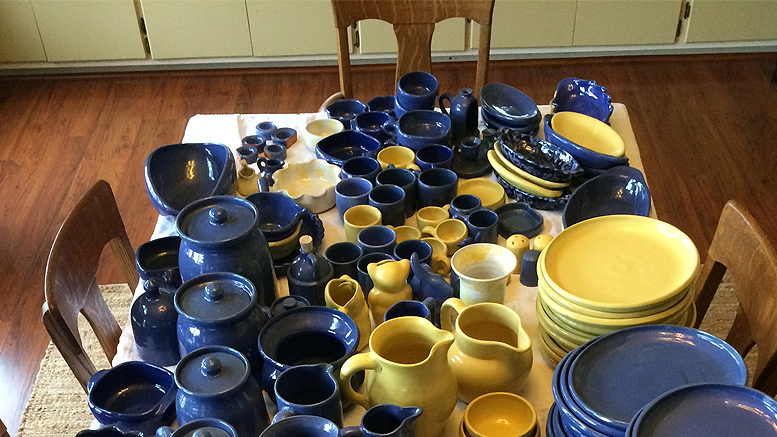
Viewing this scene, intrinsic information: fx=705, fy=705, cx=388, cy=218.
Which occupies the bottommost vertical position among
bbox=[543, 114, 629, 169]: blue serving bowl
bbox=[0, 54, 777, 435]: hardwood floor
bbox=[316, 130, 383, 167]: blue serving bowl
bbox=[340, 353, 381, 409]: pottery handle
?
bbox=[0, 54, 777, 435]: hardwood floor

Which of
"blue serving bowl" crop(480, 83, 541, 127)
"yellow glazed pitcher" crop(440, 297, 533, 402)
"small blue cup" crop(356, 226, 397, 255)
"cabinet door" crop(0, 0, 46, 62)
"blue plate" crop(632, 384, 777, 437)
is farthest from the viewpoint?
"cabinet door" crop(0, 0, 46, 62)

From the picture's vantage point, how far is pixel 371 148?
59.1 inches

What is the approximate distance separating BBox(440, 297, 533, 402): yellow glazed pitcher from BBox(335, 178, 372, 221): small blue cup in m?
0.35

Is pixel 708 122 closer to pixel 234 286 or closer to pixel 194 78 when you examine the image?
pixel 194 78

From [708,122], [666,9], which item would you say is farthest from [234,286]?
[666,9]

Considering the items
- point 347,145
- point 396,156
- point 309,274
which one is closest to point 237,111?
point 347,145

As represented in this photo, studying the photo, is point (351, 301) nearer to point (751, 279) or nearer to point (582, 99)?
point (751, 279)

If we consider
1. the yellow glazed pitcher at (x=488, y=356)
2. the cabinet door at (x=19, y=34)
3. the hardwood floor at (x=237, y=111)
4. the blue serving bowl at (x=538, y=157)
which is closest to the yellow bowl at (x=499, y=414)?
the yellow glazed pitcher at (x=488, y=356)

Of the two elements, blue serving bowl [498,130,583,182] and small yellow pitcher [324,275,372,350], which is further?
blue serving bowl [498,130,583,182]

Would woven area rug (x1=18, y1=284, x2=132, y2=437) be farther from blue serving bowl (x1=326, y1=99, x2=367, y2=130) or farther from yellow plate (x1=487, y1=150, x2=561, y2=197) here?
yellow plate (x1=487, y1=150, x2=561, y2=197)

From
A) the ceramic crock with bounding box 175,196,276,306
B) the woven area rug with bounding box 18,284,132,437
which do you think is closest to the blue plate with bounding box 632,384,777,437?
the ceramic crock with bounding box 175,196,276,306

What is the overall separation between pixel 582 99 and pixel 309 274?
2.91 ft

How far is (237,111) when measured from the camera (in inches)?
126

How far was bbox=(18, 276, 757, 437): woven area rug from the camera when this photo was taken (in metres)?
1.80
